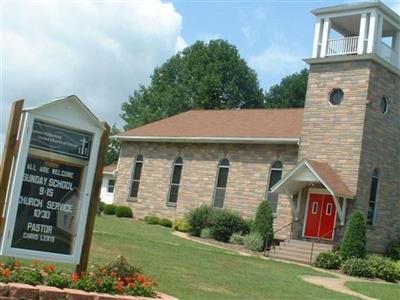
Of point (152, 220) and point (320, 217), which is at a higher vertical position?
point (320, 217)

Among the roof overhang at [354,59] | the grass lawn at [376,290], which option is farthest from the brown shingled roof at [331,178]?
the grass lawn at [376,290]

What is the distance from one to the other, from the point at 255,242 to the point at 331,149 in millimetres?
5112

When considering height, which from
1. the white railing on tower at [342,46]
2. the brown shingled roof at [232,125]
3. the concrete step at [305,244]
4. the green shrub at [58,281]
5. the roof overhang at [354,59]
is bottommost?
the green shrub at [58,281]

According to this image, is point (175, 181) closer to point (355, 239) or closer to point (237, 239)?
point (237, 239)

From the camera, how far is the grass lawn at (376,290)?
17.1 meters

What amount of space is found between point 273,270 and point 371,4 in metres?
13.1

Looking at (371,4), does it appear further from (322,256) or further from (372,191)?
(322,256)

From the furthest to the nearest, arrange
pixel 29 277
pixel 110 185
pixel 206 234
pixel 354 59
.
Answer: pixel 110 185 < pixel 206 234 < pixel 354 59 < pixel 29 277

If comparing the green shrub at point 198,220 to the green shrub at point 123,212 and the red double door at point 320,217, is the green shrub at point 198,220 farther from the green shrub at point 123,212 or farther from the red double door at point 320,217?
the green shrub at point 123,212

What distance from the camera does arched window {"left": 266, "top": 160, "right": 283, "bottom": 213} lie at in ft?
98.7

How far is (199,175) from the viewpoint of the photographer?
33.8 metres

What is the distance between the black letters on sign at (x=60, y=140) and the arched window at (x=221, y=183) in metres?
22.2

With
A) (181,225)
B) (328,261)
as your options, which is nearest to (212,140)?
(181,225)

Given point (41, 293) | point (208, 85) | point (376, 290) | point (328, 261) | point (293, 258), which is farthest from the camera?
point (208, 85)
